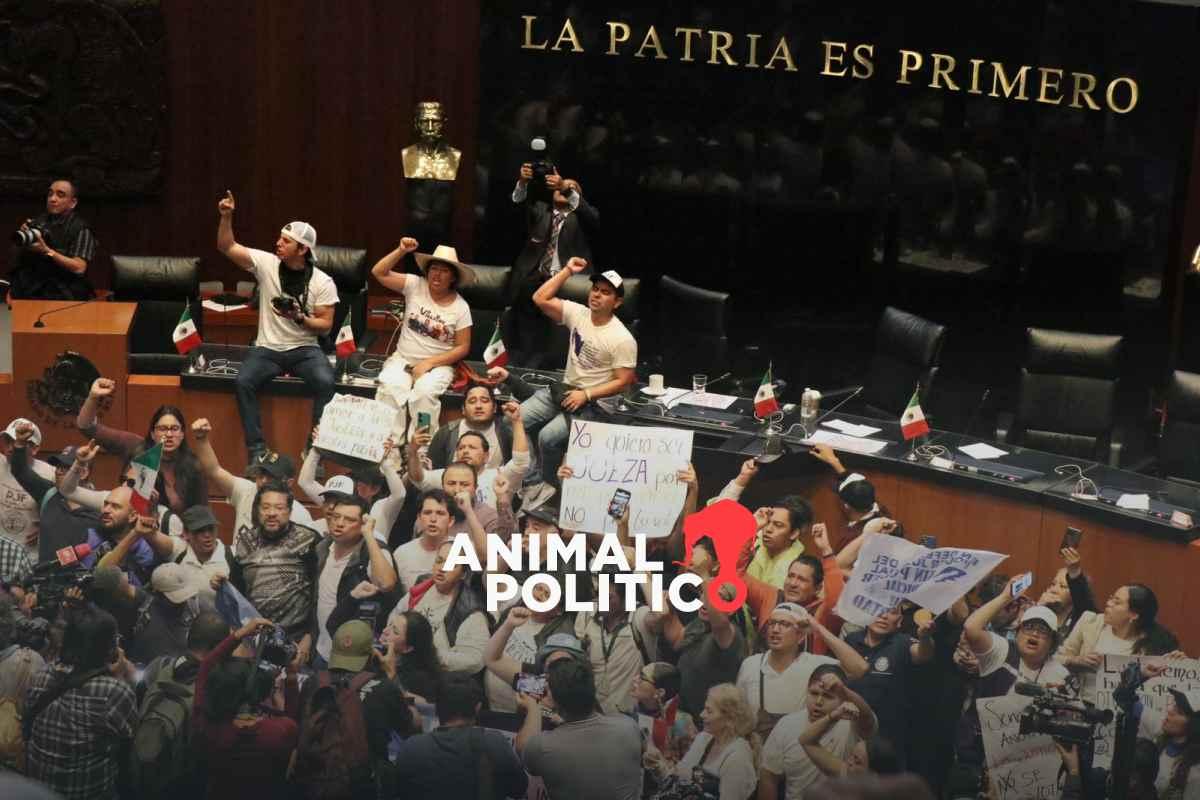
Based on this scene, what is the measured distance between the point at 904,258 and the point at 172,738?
234 inches

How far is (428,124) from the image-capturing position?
1219 centimetres

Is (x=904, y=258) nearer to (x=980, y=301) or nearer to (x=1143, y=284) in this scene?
(x=980, y=301)

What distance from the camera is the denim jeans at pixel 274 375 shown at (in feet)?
29.5

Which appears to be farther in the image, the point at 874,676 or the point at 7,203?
the point at 7,203

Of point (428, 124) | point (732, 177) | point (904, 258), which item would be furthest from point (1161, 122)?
point (428, 124)

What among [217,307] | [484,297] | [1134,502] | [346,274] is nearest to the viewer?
[1134,502]

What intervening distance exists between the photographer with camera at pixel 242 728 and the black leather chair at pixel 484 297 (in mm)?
2919

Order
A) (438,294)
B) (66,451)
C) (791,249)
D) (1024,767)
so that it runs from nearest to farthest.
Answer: (1024,767), (66,451), (438,294), (791,249)

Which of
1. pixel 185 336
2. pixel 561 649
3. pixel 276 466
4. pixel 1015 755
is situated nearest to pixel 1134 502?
pixel 1015 755

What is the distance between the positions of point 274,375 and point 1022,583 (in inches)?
143

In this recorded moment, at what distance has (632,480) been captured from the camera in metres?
8.42

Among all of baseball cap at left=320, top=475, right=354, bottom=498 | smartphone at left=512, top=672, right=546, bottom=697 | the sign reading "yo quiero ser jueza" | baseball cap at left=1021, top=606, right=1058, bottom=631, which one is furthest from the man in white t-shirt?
the sign reading "yo quiero ser jueza"

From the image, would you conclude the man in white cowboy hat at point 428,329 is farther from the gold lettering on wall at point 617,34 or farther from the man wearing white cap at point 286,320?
the gold lettering on wall at point 617,34

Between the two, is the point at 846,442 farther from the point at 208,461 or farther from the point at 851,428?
the point at 208,461
